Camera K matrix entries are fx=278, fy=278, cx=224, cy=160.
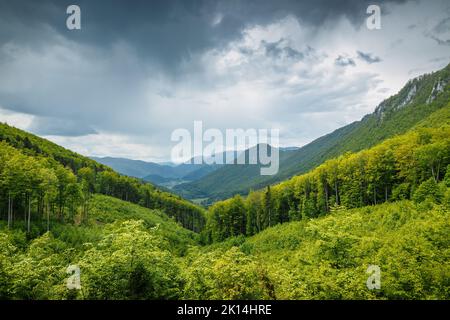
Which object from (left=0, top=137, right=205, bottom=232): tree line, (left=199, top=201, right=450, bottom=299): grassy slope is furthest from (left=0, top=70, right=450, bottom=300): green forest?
(left=0, top=137, right=205, bottom=232): tree line

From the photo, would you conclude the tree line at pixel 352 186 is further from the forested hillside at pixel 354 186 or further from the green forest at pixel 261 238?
the green forest at pixel 261 238

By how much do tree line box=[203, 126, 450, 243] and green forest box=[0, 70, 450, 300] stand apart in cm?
24

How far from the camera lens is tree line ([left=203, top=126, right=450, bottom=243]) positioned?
150 ft

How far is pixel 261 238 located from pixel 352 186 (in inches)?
839

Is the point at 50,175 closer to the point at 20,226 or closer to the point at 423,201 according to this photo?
the point at 20,226

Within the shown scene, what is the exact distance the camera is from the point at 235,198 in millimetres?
76250

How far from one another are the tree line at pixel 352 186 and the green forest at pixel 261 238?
24cm

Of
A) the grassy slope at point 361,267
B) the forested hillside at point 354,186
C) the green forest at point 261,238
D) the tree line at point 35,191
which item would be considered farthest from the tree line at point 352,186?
the tree line at point 35,191
